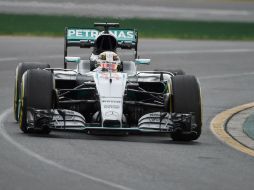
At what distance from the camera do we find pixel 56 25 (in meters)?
37.3

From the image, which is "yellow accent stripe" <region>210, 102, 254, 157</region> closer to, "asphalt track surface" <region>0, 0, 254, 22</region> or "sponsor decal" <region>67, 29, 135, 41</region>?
"sponsor decal" <region>67, 29, 135, 41</region>

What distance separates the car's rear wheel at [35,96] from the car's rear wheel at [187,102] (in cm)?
176

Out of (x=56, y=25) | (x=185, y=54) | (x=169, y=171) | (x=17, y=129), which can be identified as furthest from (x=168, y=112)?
(x=56, y=25)

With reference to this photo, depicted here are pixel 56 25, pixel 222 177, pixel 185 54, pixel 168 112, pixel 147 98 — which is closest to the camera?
pixel 222 177

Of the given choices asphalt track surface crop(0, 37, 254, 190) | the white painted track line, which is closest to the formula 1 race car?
asphalt track surface crop(0, 37, 254, 190)

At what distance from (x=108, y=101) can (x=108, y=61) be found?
6.62 feet

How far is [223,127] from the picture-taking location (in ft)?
63.2

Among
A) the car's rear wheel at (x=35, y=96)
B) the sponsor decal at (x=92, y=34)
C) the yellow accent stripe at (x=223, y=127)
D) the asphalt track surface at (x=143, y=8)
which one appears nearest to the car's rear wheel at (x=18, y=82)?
the sponsor decal at (x=92, y=34)

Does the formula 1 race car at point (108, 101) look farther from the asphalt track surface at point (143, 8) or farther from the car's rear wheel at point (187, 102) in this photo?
the asphalt track surface at point (143, 8)

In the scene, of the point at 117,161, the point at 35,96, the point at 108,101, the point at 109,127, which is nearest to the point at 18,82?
the point at 35,96

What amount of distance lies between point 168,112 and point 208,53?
17.6 m

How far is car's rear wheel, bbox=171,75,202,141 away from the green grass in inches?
781

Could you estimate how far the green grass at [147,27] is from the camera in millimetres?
37000

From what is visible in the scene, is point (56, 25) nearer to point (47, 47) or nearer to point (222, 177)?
point (47, 47)
